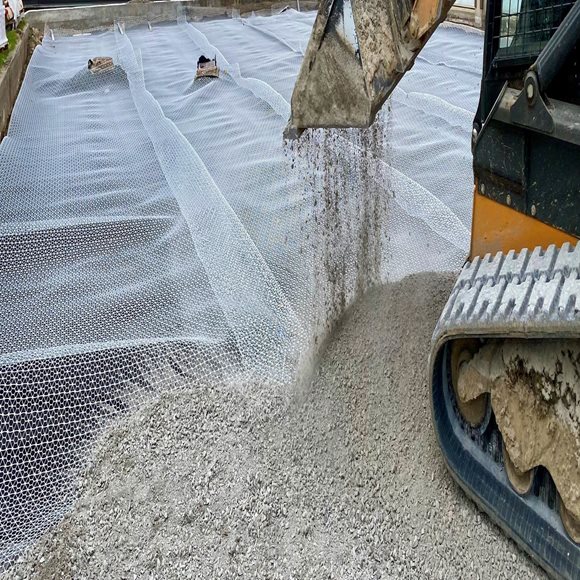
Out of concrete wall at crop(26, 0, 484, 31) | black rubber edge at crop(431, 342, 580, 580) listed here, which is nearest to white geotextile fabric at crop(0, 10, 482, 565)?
black rubber edge at crop(431, 342, 580, 580)

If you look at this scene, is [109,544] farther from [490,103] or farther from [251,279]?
[490,103]

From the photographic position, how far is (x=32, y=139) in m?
5.52

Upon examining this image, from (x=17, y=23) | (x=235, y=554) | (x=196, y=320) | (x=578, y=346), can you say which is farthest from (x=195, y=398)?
(x=17, y=23)

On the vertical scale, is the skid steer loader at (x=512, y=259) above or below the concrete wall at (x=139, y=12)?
above

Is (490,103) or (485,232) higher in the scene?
Answer: (490,103)

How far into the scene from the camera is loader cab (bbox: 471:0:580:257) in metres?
1.66

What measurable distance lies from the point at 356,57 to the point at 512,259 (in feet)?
2.54

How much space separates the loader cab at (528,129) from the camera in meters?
1.66

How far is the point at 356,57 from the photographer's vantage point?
211 centimetres

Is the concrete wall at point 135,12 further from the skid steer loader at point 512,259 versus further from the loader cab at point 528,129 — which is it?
the loader cab at point 528,129

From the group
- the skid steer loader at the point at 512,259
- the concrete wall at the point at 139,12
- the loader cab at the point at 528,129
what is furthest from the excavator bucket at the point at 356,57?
the concrete wall at the point at 139,12

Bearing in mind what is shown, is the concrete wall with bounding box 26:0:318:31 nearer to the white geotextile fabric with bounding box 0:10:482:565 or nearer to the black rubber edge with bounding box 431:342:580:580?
the white geotextile fabric with bounding box 0:10:482:565

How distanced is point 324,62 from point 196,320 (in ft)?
4.35

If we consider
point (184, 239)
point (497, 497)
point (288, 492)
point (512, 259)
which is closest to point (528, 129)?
point (512, 259)
